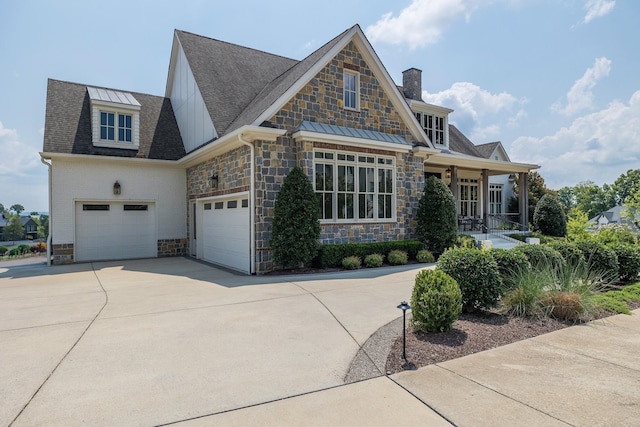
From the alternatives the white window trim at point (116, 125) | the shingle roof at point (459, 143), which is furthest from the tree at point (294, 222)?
the shingle roof at point (459, 143)

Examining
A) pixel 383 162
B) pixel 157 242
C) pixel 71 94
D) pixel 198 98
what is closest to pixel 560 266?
pixel 383 162

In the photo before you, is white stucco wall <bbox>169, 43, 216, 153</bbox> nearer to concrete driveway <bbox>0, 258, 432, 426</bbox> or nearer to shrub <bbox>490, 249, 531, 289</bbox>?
concrete driveway <bbox>0, 258, 432, 426</bbox>

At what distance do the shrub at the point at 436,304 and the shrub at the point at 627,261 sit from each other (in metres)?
7.06

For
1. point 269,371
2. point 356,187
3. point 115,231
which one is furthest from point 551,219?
point 115,231

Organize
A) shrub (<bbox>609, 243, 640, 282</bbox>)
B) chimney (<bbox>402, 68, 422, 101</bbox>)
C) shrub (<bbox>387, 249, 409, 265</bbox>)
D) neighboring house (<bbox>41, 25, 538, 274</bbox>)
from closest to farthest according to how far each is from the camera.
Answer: shrub (<bbox>609, 243, 640, 282</bbox>)
neighboring house (<bbox>41, 25, 538, 274</bbox>)
shrub (<bbox>387, 249, 409, 265</bbox>)
chimney (<bbox>402, 68, 422, 101</bbox>)

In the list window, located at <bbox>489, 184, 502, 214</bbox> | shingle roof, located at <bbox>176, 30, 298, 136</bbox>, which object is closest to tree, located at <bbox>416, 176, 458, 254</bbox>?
shingle roof, located at <bbox>176, 30, 298, 136</bbox>

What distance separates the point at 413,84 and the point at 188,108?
10900 millimetres

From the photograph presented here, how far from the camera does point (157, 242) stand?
1522cm

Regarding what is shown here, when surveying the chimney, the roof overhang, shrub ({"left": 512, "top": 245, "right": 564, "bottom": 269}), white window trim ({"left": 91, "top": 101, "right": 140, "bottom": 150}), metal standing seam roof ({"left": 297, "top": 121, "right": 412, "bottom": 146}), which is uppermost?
the chimney

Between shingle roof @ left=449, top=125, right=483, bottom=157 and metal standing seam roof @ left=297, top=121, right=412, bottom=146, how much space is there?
7451 mm

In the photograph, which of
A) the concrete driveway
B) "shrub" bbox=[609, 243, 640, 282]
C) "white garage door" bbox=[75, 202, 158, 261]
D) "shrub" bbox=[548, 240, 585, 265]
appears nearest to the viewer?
the concrete driveway

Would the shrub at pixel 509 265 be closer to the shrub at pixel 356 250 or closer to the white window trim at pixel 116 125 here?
the shrub at pixel 356 250

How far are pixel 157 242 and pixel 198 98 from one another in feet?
20.1

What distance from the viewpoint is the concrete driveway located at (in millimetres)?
3398
